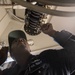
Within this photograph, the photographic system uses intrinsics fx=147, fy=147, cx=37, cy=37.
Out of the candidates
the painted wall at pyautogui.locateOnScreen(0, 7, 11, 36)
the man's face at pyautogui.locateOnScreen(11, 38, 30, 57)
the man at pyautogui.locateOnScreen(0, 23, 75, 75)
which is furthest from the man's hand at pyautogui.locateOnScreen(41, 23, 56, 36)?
the painted wall at pyautogui.locateOnScreen(0, 7, 11, 36)

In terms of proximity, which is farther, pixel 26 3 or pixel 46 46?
pixel 46 46

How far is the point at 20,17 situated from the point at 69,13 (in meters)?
1.01

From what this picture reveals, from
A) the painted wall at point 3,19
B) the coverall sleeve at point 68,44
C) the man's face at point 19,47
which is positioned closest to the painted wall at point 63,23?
the painted wall at point 3,19

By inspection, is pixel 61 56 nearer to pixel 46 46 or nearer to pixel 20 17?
pixel 20 17

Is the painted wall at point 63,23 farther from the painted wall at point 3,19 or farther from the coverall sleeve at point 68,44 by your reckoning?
the coverall sleeve at point 68,44

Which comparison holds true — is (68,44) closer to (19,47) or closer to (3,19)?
(19,47)

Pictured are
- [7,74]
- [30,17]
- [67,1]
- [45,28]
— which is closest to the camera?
[67,1]

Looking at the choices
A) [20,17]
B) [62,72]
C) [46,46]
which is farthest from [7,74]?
[46,46]

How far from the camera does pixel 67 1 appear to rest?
301mm

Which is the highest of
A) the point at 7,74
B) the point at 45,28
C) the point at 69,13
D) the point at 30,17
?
the point at 69,13

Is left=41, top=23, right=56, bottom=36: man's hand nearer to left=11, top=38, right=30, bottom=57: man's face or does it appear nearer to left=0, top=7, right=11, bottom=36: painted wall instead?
left=11, top=38, right=30, bottom=57: man's face

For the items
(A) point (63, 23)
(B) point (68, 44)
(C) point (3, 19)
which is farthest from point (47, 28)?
(A) point (63, 23)

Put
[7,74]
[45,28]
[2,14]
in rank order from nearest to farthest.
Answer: [45,28] < [7,74] < [2,14]

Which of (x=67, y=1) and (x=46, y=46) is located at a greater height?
(x=67, y=1)
